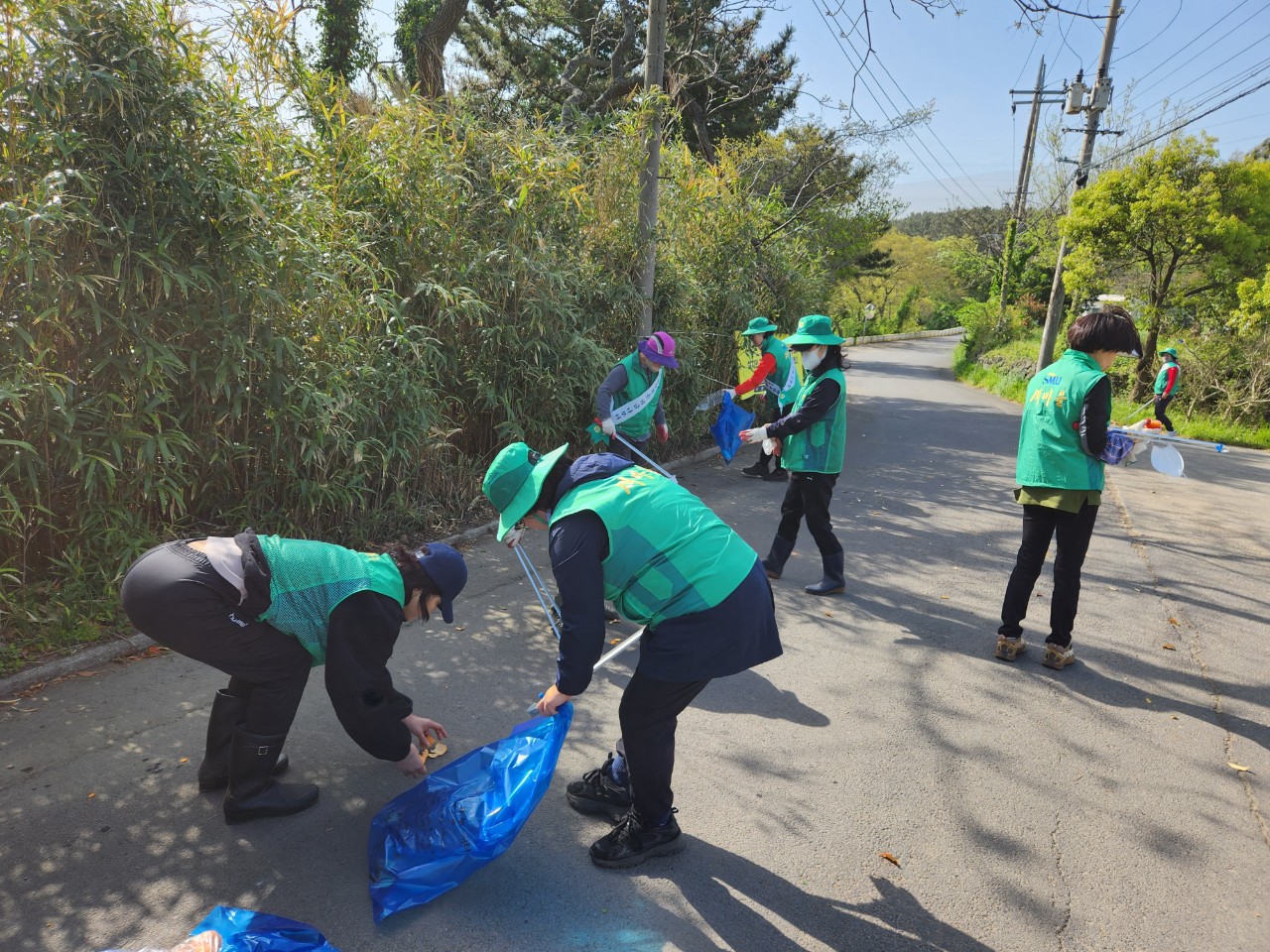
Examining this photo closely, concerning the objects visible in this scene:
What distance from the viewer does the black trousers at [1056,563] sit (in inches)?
143

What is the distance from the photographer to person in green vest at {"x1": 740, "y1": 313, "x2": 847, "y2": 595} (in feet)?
14.4

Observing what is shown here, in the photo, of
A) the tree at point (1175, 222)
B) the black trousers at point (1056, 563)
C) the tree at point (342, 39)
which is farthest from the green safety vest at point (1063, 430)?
the tree at point (342, 39)

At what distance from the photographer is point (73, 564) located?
138 inches

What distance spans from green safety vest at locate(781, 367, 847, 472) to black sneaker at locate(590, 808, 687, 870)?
8.44 ft

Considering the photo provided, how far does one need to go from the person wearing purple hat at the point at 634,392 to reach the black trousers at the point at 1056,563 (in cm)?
246

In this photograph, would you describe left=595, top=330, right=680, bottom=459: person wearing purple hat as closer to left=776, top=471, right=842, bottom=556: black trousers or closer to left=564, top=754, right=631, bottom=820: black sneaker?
left=776, top=471, right=842, bottom=556: black trousers

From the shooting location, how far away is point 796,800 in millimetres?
2793

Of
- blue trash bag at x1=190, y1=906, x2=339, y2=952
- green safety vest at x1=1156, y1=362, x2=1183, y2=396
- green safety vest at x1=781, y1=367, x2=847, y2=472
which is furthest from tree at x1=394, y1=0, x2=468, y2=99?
green safety vest at x1=1156, y1=362, x2=1183, y2=396

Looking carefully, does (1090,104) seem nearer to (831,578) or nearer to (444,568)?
(831,578)

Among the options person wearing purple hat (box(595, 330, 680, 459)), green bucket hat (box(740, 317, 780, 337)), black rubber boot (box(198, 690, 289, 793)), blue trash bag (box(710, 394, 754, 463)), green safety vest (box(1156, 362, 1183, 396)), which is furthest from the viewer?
green safety vest (box(1156, 362, 1183, 396))

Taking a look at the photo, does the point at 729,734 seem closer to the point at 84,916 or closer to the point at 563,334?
the point at 84,916

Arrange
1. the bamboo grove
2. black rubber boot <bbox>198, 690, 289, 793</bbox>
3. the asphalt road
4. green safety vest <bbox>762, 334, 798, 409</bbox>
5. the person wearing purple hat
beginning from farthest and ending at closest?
1. green safety vest <bbox>762, 334, 798, 409</bbox>
2. the person wearing purple hat
3. the bamboo grove
4. black rubber boot <bbox>198, 690, 289, 793</bbox>
5. the asphalt road

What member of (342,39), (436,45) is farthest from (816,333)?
(342,39)

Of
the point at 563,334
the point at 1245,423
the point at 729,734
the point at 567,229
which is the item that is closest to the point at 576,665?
the point at 729,734
